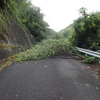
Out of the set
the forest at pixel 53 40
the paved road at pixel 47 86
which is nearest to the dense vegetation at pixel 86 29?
the forest at pixel 53 40

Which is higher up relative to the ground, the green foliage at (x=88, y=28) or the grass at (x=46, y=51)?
the green foliage at (x=88, y=28)

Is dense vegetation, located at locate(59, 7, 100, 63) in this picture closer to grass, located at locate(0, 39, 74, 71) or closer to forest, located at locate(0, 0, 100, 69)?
forest, located at locate(0, 0, 100, 69)

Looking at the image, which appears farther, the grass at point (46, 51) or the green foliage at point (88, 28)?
the green foliage at point (88, 28)

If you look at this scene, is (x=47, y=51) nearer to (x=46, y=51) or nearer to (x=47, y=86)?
(x=46, y=51)


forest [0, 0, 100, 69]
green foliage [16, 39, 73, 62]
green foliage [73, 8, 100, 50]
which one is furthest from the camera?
green foliage [73, 8, 100, 50]

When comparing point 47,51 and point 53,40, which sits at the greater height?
point 53,40

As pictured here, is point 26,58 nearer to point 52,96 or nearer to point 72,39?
point 52,96

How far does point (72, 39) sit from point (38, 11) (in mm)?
25244

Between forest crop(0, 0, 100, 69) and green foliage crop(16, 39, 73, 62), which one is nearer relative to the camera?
green foliage crop(16, 39, 73, 62)

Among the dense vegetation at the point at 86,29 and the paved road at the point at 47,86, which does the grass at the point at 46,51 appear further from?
the paved road at the point at 47,86

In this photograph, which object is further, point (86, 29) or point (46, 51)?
point (86, 29)

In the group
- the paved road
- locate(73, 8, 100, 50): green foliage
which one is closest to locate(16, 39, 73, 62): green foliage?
locate(73, 8, 100, 50): green foliage

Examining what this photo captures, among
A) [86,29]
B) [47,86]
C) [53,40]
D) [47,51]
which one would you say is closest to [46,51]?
[47,51]

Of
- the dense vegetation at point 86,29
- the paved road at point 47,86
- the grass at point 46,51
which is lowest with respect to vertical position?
the paved road at point 47,86
